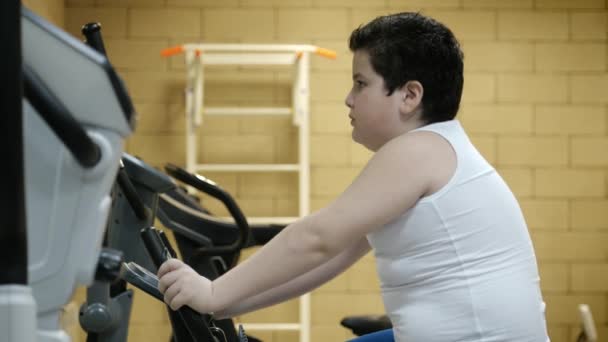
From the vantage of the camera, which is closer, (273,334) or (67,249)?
(67,249)

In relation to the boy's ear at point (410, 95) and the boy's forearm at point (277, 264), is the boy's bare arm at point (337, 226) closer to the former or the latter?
the boy's forearm at point (277, 264)

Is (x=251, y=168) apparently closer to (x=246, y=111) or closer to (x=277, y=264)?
(x=246, y=111)

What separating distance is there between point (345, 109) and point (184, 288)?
3323 millimetres

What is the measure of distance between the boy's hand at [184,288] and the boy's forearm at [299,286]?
0.07 meters

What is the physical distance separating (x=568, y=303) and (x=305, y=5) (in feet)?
6.29

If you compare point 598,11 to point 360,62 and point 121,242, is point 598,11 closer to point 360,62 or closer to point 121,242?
point 121,242

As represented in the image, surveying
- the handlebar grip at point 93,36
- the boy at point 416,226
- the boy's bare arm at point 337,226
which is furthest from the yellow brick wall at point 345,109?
the handlebar grip at point 93,36

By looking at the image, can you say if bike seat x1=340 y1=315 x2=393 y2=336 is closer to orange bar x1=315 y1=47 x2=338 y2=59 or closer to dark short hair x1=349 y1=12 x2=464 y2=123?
dark short hair x1=349 y1=12 x2=464 y2=123

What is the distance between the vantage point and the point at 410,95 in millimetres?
1318

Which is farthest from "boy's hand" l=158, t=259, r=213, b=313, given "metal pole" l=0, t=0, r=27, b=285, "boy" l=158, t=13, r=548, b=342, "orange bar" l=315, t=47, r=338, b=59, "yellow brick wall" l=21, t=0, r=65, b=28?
"orange bar" l=315, t=47, r=338, b=59

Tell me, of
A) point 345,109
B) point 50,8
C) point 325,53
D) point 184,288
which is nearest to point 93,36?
point 184,288

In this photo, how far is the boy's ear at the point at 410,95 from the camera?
1.31 m

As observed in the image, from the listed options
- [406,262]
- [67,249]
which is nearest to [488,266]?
[406,262]

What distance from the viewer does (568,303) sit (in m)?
4.45
